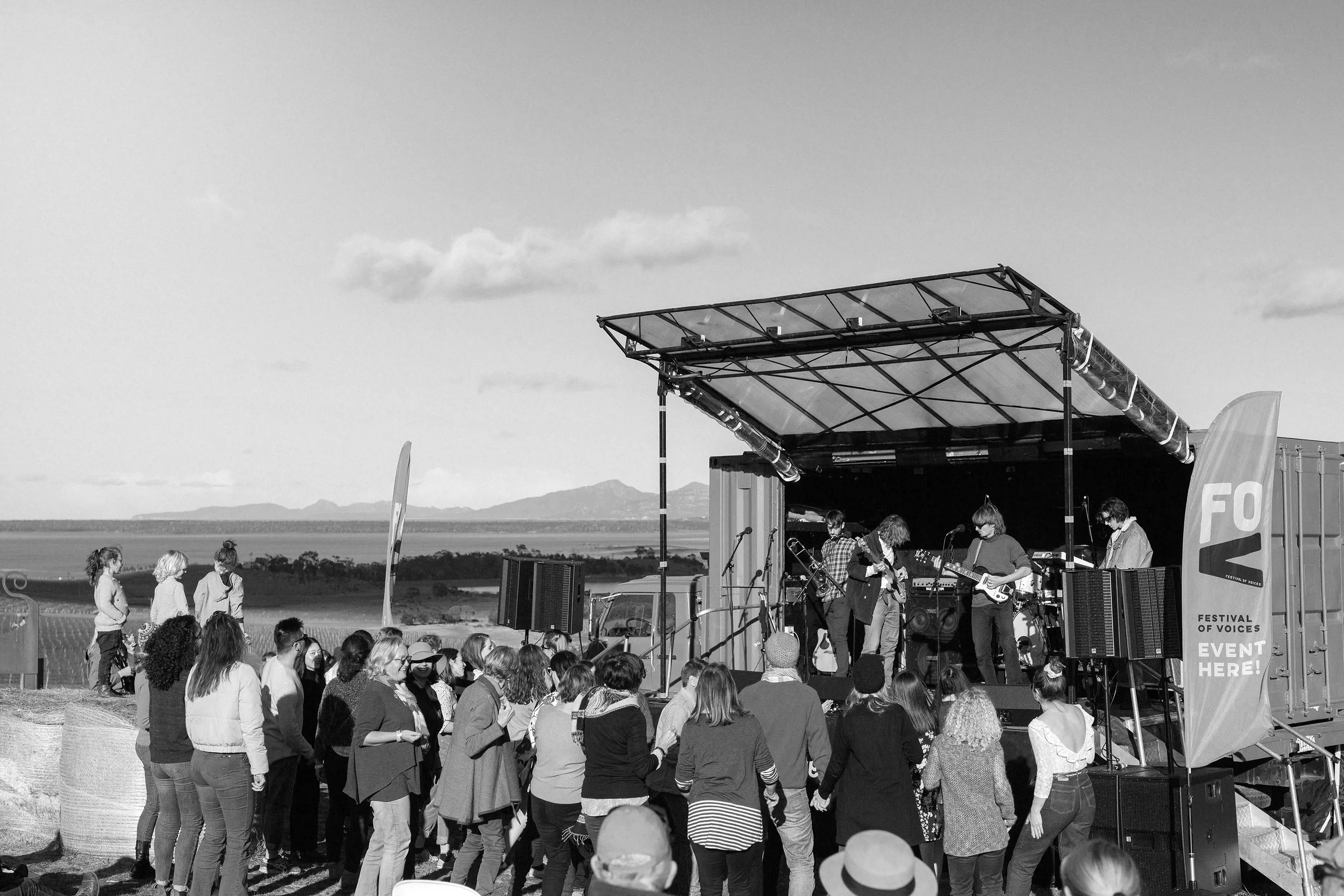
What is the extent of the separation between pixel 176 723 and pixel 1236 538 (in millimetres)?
6110

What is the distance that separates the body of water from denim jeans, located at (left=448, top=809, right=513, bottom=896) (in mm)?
74601

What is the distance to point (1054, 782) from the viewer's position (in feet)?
19.7

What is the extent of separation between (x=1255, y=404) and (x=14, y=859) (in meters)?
8.53

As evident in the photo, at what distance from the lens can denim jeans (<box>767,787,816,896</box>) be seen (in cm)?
614

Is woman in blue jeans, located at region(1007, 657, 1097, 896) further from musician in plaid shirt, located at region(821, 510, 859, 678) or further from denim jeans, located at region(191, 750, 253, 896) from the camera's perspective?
musician in plaid shirt, located at region(821, 510, 859, 678)

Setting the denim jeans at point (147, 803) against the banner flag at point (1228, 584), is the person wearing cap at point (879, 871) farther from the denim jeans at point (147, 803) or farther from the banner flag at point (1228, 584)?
the denim jeans at point (147, 803)

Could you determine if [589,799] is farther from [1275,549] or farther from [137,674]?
[1275,549]

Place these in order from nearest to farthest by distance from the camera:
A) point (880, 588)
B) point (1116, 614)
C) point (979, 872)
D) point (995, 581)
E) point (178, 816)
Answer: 1. point (979, 872)
2. point (178, 816)
3. point (1116, 614)
4. point (995, 581)
5. point (880, 588)

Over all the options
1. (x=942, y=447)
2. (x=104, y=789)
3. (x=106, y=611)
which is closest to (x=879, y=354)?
(x=942, y=447)

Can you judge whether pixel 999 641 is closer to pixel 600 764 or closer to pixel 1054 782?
pixel 1054 782

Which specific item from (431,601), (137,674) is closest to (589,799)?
(137,674)

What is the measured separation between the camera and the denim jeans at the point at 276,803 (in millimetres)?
7516

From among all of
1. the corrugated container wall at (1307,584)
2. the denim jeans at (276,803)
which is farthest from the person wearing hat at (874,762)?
the denim jeans at (276,803)

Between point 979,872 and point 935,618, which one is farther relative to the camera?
point 935,618
